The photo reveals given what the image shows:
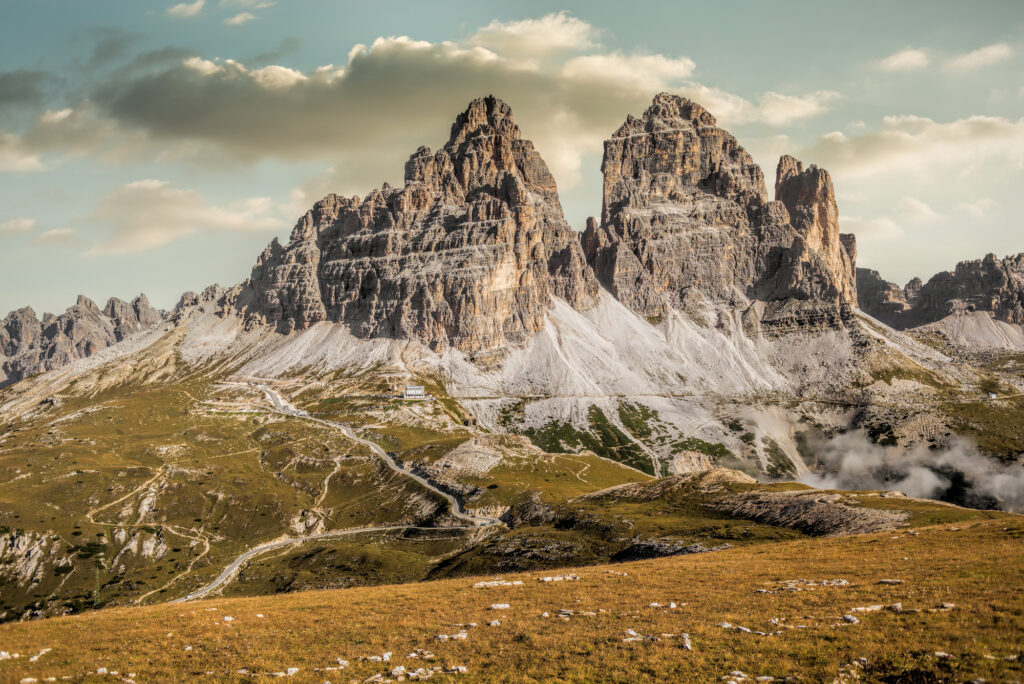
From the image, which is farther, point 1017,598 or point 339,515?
point 339,515

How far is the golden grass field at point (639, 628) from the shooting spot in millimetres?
27641

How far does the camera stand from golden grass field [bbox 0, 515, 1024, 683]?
1088 inches

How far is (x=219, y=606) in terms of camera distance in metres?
55.0

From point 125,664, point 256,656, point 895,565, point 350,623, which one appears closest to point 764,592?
point 895,565

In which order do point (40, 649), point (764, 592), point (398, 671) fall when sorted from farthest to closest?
1. point (764, 592)
2. point (40, 649)
3. point (398, 671)

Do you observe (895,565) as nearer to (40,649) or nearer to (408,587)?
(408,587)

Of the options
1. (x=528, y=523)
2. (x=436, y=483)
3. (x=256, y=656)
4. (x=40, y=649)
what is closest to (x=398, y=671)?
(x=256, y=656)

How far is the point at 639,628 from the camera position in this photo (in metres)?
35.8

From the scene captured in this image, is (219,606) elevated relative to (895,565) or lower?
lower

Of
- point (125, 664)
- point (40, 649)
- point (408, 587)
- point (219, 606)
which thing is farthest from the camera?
point (408, 587)

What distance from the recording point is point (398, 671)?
30438 millimetres

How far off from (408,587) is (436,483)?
431 ft

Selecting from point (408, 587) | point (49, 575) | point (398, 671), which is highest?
point (398, 671)

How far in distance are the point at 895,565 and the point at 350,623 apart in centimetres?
3958
